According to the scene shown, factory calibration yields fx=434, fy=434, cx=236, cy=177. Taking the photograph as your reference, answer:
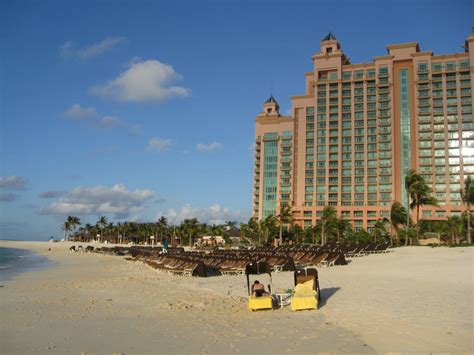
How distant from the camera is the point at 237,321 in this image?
400 inches

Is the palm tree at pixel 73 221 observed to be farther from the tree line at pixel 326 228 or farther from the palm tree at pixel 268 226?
the palm tree at pixel 268 226

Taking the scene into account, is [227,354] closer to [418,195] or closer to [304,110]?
[418,195]

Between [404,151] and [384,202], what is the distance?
12.6 metres

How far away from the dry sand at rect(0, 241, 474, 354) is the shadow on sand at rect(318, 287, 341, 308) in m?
0.03

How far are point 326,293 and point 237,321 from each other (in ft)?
15.4

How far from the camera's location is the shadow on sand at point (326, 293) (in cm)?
1209

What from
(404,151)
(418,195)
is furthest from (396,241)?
(404,151)

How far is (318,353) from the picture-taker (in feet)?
24.0

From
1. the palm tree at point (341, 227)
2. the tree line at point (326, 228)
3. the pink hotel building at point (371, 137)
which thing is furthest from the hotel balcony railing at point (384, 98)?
the palm tree at point (341, 227)

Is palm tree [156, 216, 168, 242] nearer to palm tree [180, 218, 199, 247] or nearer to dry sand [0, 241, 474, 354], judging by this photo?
palm tree [180, 218, 199, 247]

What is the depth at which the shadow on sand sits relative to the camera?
12086mm

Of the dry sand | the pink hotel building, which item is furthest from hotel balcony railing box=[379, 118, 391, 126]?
the dry sand

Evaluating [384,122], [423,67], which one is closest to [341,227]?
[384,122]

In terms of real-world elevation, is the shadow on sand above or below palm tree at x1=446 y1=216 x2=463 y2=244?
below
